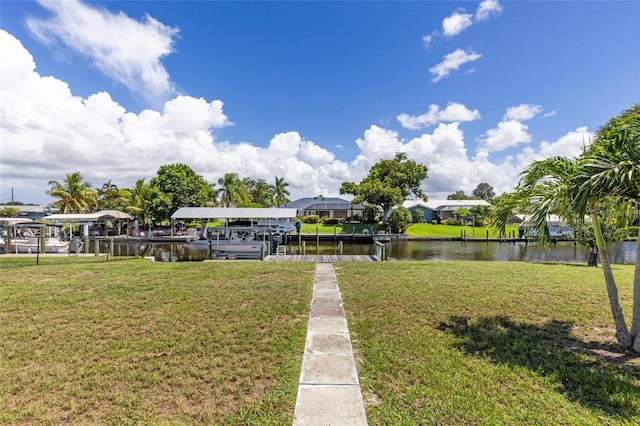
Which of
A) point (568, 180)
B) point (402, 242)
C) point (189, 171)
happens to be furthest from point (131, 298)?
point (189, 171)

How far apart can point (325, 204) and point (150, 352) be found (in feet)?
170

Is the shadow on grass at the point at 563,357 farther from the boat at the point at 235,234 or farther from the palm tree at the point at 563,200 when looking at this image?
the boat at the point at 235,234

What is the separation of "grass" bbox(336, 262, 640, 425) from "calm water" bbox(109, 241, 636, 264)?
15.1 metres

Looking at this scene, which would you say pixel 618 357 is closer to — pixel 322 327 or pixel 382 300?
pixel 382 300

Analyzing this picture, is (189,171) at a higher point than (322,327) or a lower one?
higher

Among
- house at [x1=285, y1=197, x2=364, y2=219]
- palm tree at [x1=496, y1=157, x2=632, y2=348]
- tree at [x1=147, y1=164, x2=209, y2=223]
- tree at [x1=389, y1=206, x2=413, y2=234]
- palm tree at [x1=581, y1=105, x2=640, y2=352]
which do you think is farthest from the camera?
house at [x1=285, y1=197, x2=364, y2=219]

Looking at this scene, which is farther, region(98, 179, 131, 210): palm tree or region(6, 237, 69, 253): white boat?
region(98, 179, 131, 210): palm tree

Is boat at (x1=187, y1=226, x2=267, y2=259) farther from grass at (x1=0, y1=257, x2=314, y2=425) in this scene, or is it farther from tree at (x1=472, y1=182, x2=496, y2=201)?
tree at (x1=472, y1=182, x2=496, y2=201)

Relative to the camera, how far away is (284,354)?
15.5 ft

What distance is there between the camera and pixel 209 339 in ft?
17.1

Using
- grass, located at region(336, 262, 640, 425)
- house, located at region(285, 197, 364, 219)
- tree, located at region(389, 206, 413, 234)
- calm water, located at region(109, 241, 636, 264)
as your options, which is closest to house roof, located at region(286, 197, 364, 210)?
house, located at region(285, 197, 364, 219)

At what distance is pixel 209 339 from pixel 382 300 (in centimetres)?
408

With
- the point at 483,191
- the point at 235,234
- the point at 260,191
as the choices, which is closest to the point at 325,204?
the point at 260,191

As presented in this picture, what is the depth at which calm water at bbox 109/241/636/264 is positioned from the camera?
2283 centimetres
